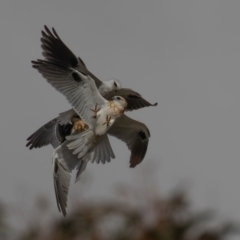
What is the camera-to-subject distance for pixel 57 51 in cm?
4541

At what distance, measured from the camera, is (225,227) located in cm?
4756

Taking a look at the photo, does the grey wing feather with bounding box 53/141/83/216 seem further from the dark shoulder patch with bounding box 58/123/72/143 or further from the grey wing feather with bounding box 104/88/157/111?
the grey wing feather with bounding box 104/88/157/111

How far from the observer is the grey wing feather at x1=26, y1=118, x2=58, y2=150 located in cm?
4788

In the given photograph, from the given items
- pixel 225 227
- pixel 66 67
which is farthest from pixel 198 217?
pixel 66 67

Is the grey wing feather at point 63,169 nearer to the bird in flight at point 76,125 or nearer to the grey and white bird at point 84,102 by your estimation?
the bird in flight at point 76,125

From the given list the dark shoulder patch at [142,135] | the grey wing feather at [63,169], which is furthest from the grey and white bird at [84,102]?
the dark shoulder patch at [142,135]

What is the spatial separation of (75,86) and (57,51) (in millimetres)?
542

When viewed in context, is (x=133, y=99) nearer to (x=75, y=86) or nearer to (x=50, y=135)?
(x=75, y=86)

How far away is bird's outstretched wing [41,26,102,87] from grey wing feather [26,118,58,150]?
2.35m

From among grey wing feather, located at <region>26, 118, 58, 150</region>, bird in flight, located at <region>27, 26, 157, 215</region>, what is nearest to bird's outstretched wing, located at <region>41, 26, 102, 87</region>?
bird in flight, located at <region>27, 26, 157, 215</region>

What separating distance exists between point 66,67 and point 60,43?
31 centimetres

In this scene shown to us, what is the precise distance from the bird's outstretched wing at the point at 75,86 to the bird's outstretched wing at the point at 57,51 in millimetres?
83

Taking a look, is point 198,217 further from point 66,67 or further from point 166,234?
point 66,67

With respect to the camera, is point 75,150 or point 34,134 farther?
point 34,134
